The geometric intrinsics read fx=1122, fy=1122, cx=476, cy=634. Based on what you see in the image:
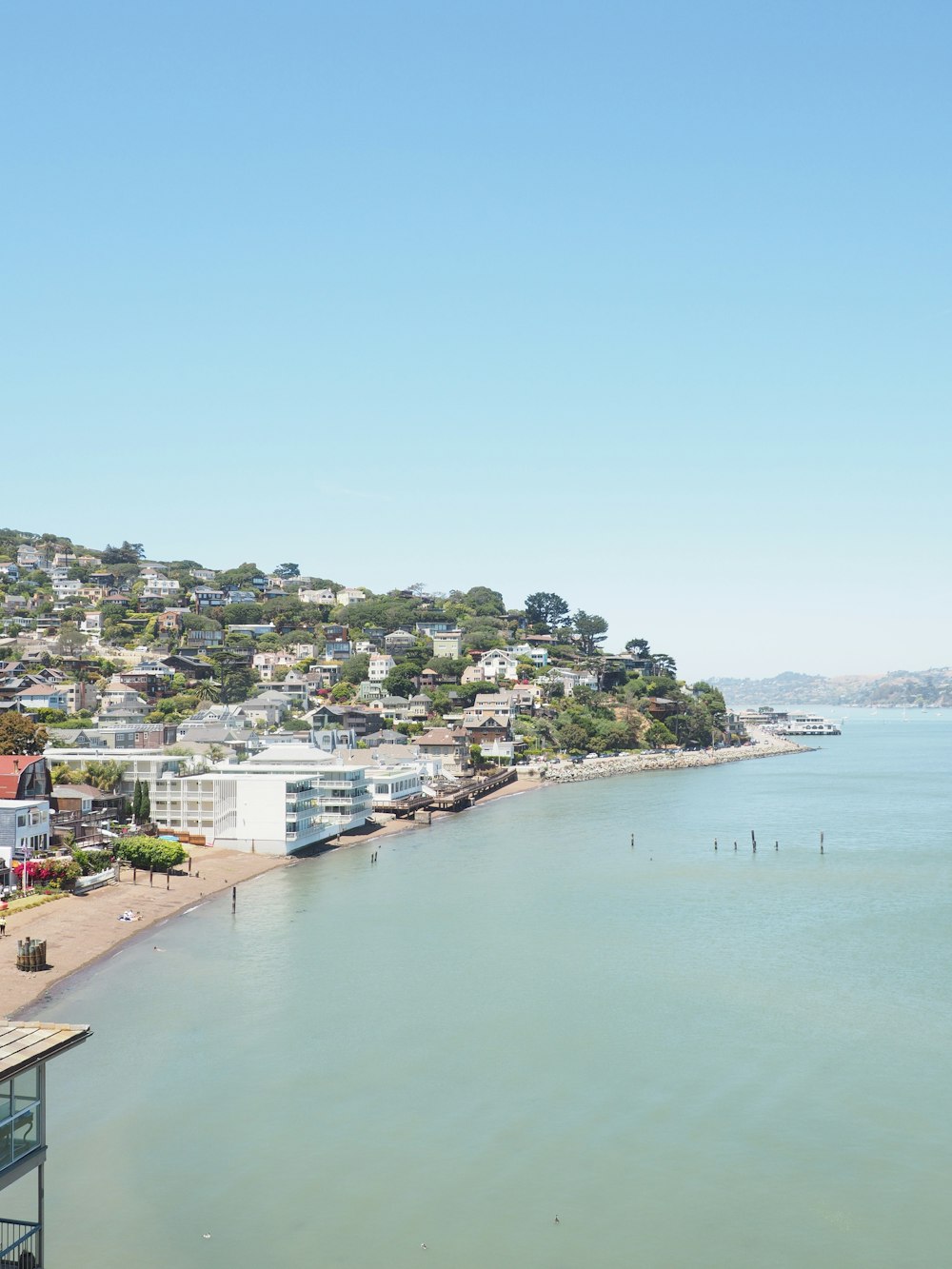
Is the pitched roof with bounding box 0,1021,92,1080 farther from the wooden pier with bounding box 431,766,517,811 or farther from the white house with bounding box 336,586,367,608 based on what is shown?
the white house with bounding box 336,586,367,608

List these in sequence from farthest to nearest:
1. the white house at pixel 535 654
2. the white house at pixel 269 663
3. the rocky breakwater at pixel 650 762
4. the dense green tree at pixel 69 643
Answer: the white house at pixel 535 654 → the white house at pixel 269 663 → the dense green tree at pixel 69 643 → the rocky breakwater at pixel 650 762

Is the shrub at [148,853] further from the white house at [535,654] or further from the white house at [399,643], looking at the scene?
the white house at [535,654]

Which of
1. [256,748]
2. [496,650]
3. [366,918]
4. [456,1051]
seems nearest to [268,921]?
[366,918]

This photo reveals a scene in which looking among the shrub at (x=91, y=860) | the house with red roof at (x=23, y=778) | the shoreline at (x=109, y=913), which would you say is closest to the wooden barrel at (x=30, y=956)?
the shoreline at (x=109, y=913)

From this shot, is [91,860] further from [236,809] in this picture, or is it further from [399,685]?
[399,685]

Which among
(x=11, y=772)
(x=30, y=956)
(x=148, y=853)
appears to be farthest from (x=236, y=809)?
(x=30, y=956)

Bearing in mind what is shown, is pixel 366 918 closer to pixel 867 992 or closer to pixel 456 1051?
pixel 456 1051
